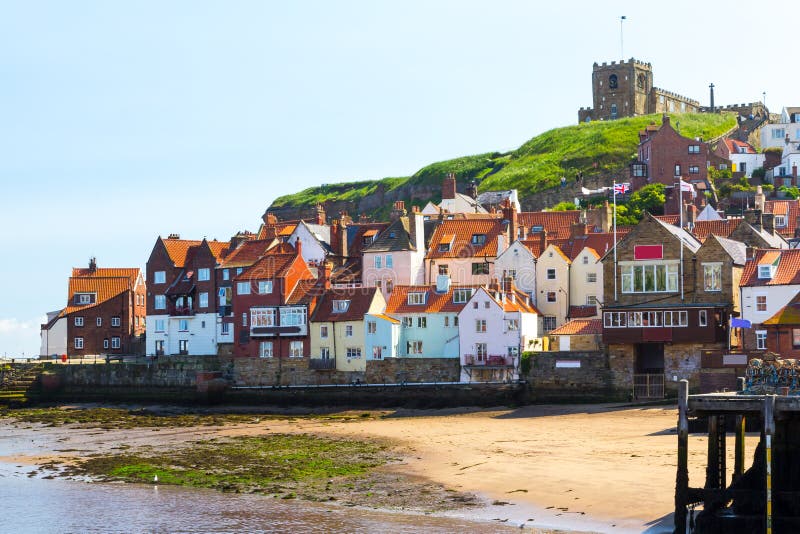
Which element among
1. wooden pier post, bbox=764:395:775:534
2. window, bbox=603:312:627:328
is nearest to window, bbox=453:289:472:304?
window, bbox=603:312:627:328

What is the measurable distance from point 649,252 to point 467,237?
68.0 feet

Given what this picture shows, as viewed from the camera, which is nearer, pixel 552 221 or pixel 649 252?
pixel 649 252

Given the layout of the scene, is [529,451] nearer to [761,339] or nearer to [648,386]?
[648,386]

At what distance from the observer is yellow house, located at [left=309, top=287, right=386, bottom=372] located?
75.1 m

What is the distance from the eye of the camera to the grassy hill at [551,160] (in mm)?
129250

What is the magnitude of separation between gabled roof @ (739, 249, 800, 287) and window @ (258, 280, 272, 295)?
31.9 metres

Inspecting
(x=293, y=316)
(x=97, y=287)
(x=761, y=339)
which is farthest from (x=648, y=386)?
(x=97, y=287)

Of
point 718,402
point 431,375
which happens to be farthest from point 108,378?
point 718,402

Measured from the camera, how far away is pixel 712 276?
214 feet

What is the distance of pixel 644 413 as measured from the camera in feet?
193

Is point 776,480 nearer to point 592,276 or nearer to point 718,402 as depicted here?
point 718,402

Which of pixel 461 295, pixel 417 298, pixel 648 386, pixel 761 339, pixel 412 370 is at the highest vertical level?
pixel 461 295

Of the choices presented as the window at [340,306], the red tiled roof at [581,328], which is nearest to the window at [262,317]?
the window at [340,306]

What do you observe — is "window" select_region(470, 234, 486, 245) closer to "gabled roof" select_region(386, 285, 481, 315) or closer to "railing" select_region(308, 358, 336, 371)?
"gabled roof" select_region(386, 285, 481, 315)
